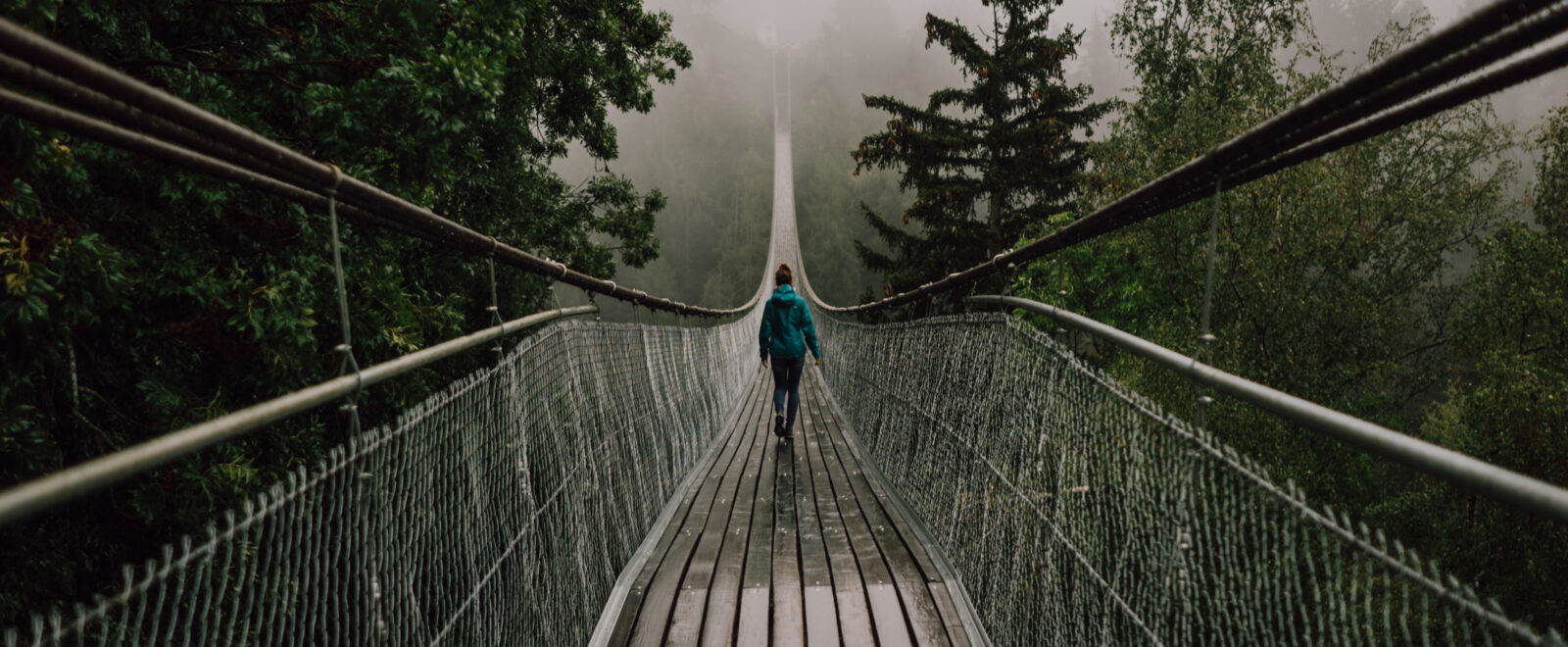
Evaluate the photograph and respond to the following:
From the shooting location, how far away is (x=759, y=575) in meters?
2.23

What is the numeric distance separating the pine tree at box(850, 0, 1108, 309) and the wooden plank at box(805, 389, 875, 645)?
8795 mm

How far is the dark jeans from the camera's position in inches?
161

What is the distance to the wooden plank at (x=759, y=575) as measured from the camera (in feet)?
6.19

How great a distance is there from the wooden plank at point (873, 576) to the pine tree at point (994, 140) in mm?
8880

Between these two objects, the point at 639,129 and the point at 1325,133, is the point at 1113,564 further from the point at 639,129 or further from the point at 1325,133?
the point at 639,129

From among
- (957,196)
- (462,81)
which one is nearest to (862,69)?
(957,196)

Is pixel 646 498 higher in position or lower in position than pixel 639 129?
lower

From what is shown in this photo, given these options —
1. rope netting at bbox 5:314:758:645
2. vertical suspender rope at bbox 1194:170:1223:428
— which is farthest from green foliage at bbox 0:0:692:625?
vertical suspender rope at bbox 1194:170:1223:428

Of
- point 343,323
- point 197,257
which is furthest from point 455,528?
point 197,257

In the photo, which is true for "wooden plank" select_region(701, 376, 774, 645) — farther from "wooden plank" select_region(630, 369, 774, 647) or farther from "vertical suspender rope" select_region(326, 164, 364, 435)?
"vertical suspender rope" select_region(326, 164, 364, 435)

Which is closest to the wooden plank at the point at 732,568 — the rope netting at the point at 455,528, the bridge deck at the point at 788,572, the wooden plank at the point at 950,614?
the bridge deck at the point at 788,572

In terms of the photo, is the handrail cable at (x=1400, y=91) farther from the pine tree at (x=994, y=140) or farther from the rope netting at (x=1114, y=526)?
the pine tree at (x=994, y=140)

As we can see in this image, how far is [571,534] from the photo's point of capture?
175 cm

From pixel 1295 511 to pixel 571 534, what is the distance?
144 cm
